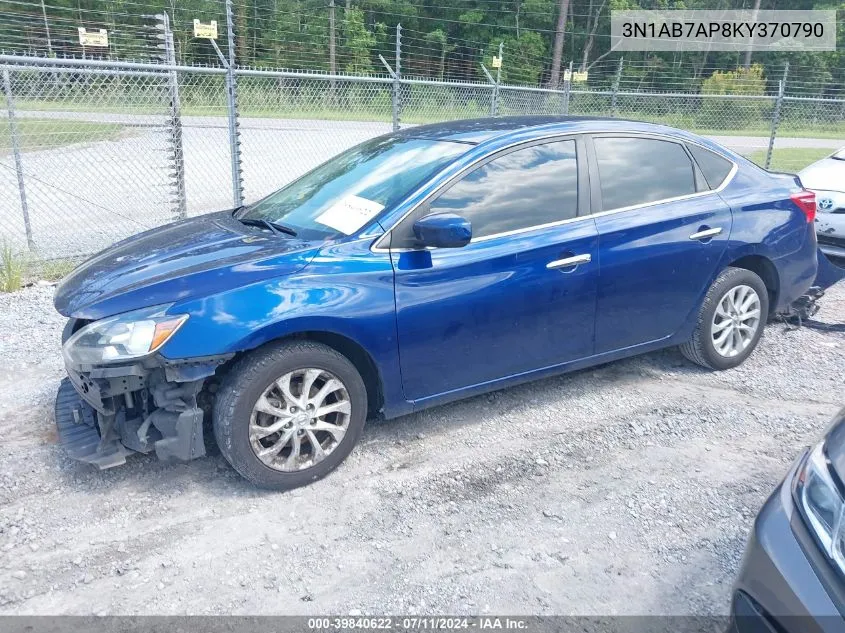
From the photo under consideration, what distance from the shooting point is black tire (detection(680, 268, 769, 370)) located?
4.62 metres

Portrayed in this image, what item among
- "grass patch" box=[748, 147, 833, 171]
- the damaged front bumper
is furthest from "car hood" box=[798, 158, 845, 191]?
"grass patch" box=[748, 147, 833, 171]

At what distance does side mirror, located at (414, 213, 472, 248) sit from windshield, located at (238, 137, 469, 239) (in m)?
0.31

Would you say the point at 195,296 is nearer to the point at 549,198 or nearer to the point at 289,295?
the point at 289,295

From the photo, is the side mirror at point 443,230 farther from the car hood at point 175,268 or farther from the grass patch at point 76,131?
the grass patch at point 76,131

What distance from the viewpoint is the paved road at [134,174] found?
8.34 m

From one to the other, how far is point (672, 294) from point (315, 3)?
2486cm

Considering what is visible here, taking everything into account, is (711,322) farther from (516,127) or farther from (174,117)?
(174,117)

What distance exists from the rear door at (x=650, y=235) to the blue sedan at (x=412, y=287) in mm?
14

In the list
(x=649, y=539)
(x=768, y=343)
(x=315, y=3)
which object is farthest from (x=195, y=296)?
(x=315, y=3)

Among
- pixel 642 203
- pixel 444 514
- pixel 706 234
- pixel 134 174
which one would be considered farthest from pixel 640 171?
pixel 134 174

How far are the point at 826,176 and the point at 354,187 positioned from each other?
6405mm

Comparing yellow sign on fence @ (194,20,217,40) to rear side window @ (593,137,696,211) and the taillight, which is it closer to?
rear side window @ (593,137,696,211)

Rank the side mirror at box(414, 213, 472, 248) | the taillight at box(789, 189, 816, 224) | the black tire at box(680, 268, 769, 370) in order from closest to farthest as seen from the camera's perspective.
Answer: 1. the side mirror at box(414, 213, 472, 248)
2. the black tire at box(680, 268, 769, 370)
3. the taillight at box(789, 189, 816, 224)

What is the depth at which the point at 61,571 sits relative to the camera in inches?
113
